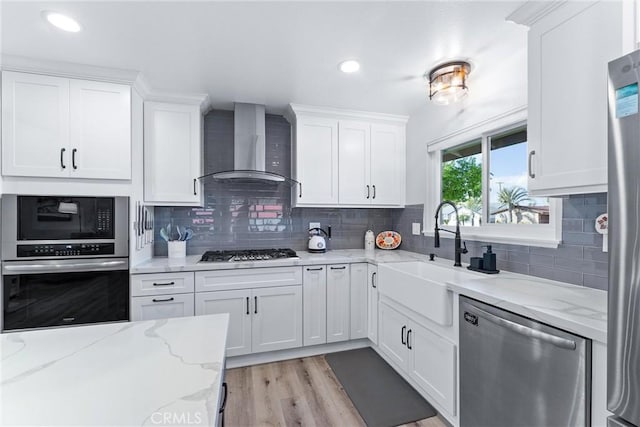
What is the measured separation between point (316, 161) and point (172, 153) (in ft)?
4.32

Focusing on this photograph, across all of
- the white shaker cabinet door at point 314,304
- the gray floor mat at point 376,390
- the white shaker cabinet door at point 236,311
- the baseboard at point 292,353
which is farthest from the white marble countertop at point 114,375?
the baseboard at point 292,353

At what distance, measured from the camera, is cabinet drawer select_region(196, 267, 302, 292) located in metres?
2.23

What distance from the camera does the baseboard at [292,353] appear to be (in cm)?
237

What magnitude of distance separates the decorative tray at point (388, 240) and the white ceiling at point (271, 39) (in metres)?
Result: 1.56

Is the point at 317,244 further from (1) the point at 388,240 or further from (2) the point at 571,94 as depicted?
(2) the point at 571,94

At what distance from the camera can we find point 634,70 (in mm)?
771

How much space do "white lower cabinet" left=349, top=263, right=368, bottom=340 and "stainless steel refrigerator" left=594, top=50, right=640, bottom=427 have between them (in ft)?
6.02

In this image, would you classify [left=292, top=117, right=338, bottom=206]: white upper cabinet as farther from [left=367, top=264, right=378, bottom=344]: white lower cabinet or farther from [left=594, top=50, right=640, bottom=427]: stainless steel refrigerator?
[left=594, top=50, right=640, bottom=427]: stainless steel refrigerator

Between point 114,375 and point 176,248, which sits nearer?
point 114,375

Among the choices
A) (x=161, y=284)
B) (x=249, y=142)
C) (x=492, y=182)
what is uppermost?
(x=249, y=142)

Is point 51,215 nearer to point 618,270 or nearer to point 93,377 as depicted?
point 93,377

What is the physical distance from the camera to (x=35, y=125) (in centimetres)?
191

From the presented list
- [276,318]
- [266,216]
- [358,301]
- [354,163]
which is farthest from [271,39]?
[358,301]

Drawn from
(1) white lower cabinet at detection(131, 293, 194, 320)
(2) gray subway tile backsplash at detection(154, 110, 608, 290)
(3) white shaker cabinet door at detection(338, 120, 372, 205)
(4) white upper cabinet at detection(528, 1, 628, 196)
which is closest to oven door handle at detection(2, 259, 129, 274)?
(1) white lower cabinet at detection(131, 293, 194, 320)
